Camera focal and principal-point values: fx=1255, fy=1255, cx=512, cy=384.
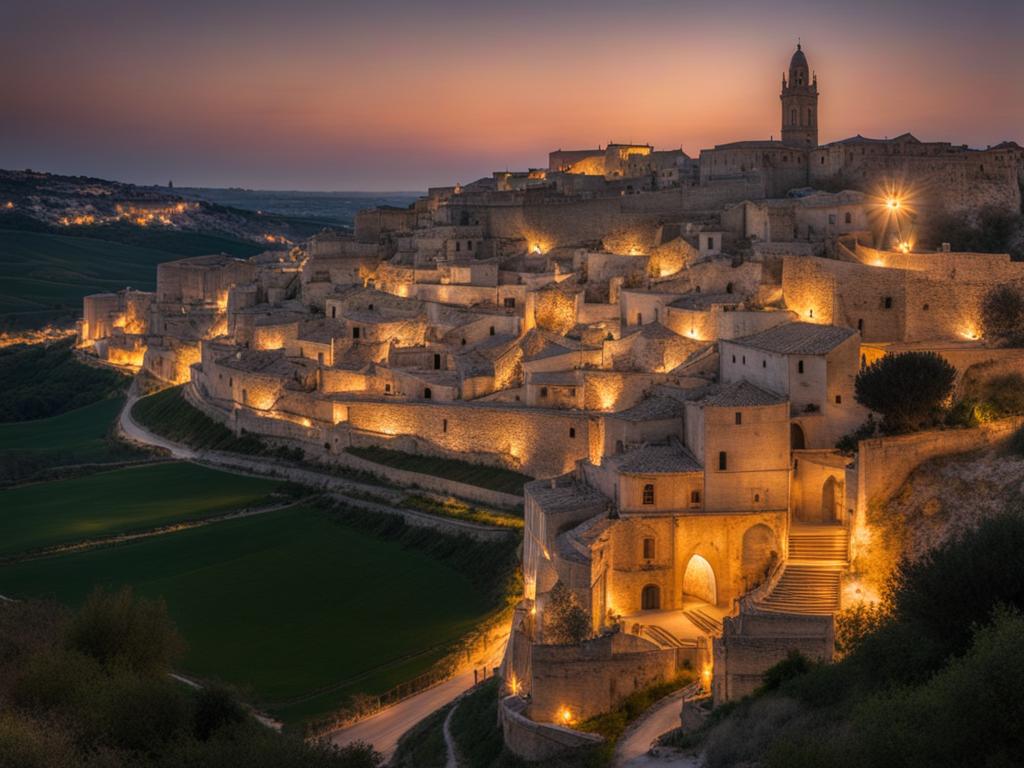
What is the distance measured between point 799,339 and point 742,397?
2.36 metres

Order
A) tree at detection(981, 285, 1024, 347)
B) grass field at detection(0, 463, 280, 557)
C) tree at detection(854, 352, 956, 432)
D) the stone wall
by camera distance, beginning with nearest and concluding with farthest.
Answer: the stone wall < tree at detection(854, 352, 956, 432) < tree at detection(981, 285, 1024, 347) < grass field at detection(0, 463, 280, 557)

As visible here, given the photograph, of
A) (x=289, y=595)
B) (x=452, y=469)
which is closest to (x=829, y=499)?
(x=452, y=469)

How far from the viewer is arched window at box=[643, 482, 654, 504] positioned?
2358 cm

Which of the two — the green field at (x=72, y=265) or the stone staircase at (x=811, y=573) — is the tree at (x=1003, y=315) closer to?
the stone staircase at (x=811, y=573)

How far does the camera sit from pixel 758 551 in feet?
76.0

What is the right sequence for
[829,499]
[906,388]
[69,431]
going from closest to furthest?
1. [906,388]
2. [829,499]
3. [69,431]

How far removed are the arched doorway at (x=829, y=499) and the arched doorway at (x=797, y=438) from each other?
1113mm

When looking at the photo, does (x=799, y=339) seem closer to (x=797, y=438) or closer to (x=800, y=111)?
(x=797, y=438)

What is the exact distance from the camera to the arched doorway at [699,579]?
76.1ft

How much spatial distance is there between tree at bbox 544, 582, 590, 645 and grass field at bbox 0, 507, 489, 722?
4.09 m

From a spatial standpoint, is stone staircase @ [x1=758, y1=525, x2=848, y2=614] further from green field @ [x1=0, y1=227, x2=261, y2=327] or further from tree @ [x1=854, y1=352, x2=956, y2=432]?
green field @ [x1=0, y1=227, x2=261, y2=327]

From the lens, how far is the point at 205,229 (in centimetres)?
15362

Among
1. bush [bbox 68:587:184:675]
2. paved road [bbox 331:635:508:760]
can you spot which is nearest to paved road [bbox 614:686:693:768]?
paved road [bbox 331:635:508:760]

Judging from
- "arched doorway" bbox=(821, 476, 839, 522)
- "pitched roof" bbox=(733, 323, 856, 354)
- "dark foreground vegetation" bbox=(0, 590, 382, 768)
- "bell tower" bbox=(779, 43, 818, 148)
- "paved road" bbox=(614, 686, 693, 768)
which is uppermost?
"bell tower" bbox=(779, 43, 818, 148)
